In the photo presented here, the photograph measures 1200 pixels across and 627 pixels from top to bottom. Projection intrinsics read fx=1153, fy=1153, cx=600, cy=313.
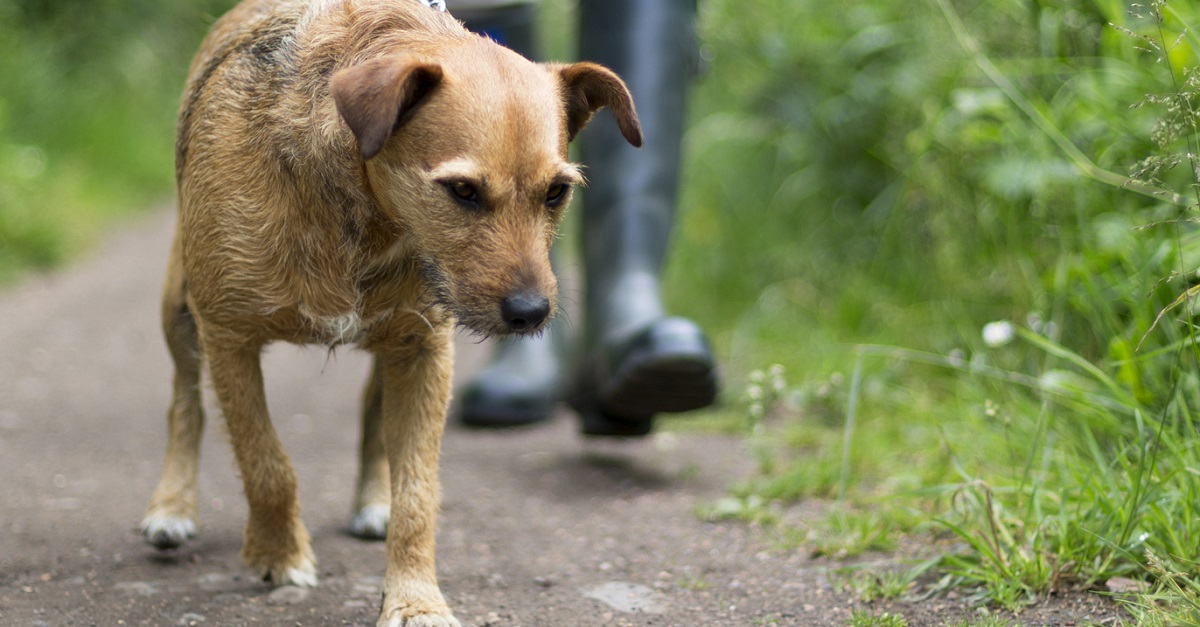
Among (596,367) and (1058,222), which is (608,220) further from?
(1058,222)

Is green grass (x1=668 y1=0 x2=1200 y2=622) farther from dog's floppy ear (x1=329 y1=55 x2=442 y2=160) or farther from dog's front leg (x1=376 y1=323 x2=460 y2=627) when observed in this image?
dog's floppy ear (x1=329 y1=55 x2=442 y2=160)

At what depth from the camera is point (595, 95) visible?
2523mm

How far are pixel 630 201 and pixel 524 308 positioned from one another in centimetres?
176

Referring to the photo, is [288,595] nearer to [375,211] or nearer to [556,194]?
[375,211]

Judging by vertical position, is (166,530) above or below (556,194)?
below

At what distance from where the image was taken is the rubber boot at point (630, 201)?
11.4 feet

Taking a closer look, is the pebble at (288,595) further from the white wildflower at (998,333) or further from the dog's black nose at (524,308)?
the white wildflower at (998,333)

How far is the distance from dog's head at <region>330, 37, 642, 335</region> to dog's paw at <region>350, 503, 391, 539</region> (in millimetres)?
979

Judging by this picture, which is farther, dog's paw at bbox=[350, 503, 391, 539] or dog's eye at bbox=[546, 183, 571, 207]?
dog's paw at bbox=[350, 503, 391, 539]

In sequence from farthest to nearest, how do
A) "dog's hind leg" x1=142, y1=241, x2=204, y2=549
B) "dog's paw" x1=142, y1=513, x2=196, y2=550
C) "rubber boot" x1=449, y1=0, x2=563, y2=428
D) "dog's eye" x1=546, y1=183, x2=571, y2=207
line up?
"rubber boot" x1=449, y1=0, x2=563, y2=428 → "dog's hind leg" x1=142, y1=241, x2=204, y2=549 → "dog's paw" x1=142, y1=513, x2=196, y2=550 → "dog's eye" x1=546, y1=183, x2=571, y2=207

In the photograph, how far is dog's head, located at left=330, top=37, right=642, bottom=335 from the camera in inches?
82.6

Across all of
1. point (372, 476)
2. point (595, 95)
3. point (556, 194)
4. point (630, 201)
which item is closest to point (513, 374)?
point (630, 201)

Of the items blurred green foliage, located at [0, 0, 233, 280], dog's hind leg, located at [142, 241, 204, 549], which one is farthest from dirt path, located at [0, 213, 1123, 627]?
blurred green foliage, located at [0, 0, 233, 280]

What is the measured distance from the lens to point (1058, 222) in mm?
3627
